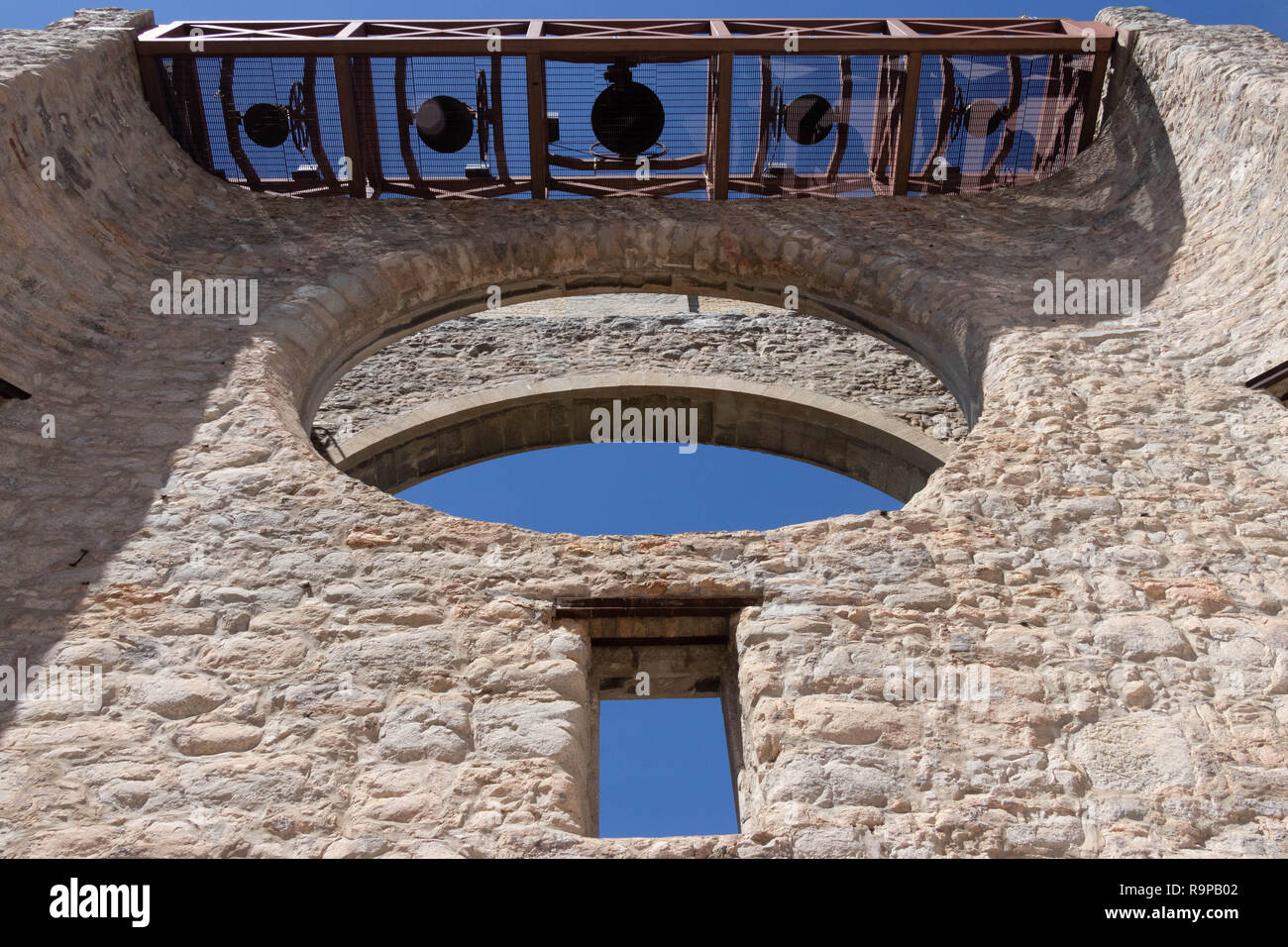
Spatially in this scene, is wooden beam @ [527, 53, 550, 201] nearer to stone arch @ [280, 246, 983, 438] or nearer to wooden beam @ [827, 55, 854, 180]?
stone arch @ [280, 246, 983, 438]

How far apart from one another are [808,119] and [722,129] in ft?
2.56

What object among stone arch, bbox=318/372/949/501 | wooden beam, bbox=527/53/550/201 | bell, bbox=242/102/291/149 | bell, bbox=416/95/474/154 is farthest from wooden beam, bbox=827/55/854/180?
bell, bbox=242/102/291/149

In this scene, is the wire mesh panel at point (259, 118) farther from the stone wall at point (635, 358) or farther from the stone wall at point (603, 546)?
the stone wall at point (635, 358)

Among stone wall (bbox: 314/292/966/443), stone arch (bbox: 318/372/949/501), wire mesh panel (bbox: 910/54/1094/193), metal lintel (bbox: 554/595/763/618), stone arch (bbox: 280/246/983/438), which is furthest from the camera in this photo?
stone wall (bbox: 314/292/966/443)

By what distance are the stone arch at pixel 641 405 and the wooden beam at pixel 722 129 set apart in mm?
3569

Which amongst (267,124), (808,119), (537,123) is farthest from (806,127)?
(267,124)

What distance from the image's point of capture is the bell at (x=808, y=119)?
782cm

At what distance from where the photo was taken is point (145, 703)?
396cm

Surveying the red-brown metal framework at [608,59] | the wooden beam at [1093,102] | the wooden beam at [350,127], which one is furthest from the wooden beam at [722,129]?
the wooden beam at [1093,102]

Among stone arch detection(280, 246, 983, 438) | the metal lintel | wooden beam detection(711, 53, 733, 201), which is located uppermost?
wooden beam detection(711, 53, 733, 201)

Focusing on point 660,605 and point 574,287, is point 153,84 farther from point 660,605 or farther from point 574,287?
point 660,605

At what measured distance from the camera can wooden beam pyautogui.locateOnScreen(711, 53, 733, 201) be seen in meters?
7.32

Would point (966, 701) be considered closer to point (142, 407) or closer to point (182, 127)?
point (142, 407)

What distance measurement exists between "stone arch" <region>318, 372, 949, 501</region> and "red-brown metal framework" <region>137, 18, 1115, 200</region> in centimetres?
319
